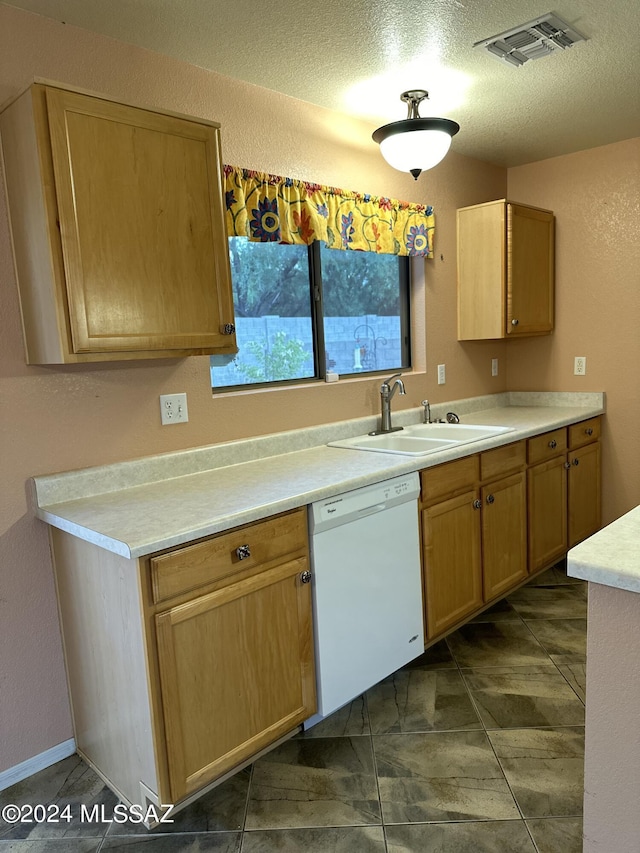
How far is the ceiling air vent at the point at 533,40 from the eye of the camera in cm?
207

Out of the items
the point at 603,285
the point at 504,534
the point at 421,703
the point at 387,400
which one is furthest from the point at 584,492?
the point at 421,703

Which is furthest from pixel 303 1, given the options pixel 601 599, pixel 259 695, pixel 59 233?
pixel 259 695

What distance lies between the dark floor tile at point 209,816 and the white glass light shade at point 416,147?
7.47 feet

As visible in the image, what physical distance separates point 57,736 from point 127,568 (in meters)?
0.89

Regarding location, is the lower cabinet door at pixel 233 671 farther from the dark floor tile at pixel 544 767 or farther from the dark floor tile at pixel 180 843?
the dark floor tile at pixel 544 767

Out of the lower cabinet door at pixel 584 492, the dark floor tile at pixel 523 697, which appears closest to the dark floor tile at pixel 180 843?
the dark floor tile at pixel 523 697

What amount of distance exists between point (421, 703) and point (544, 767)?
1.61ft

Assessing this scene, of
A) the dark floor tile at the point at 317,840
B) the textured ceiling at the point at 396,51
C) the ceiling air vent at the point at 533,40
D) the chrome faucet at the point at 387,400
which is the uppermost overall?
the textured ceiling at the point at 396,51

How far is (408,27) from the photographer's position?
2037mm

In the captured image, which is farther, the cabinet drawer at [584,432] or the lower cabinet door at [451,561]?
the cabinet drawer at [584,432]

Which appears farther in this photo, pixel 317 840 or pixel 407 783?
pixel 407 783

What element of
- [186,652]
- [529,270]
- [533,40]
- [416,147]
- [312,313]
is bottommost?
[186,652]

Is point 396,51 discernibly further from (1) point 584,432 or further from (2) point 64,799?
(2) point 64,799

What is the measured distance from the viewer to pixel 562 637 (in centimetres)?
271
